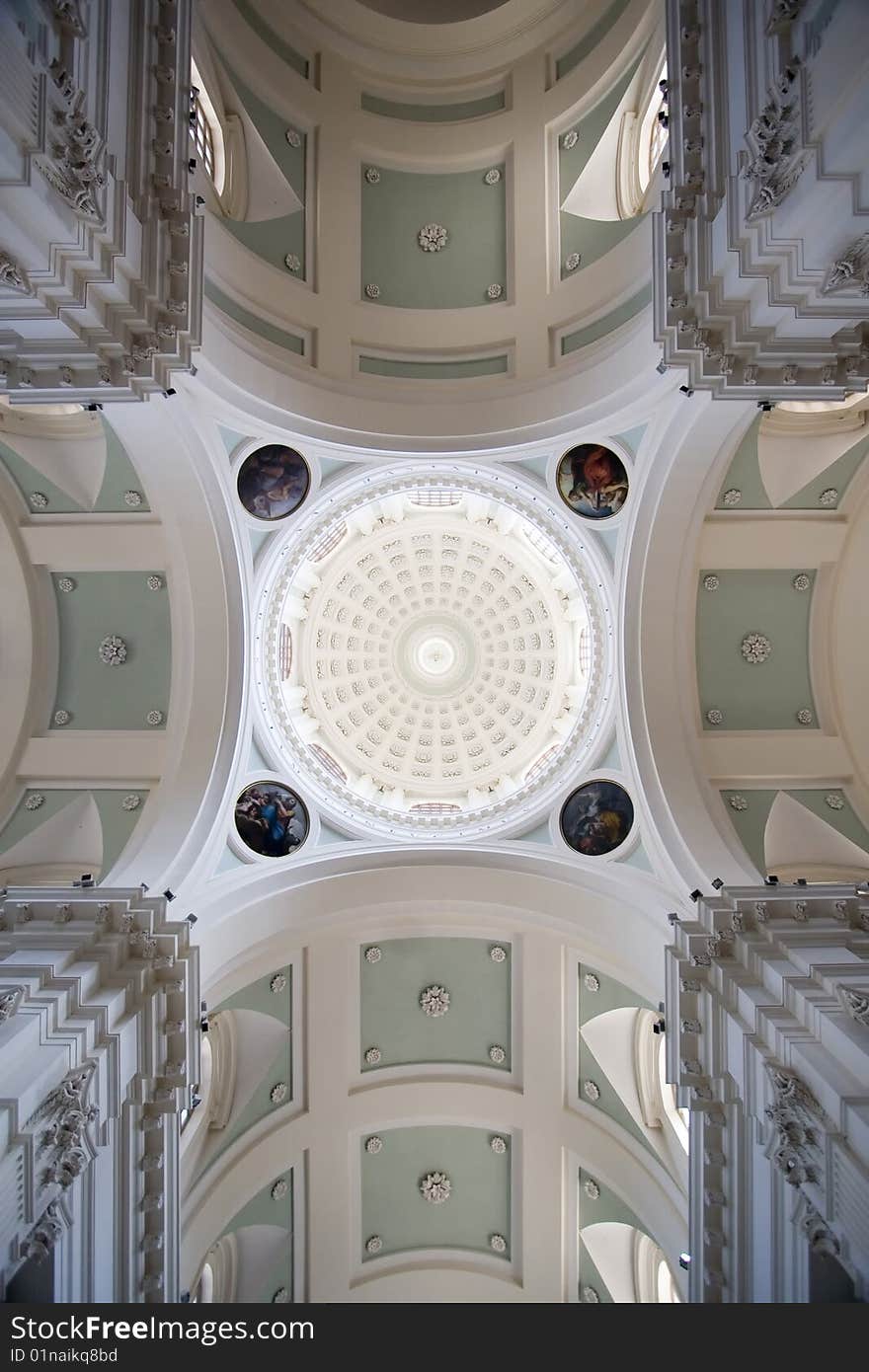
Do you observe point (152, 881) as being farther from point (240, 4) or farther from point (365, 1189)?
point (240, 4)

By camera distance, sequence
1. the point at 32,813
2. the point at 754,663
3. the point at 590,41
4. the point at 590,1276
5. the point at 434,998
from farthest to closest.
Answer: the point at 434,998
the point at 590,1276
the point at 754,663
the point at 32,813
the point at 590,41

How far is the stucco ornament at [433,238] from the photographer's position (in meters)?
14.4

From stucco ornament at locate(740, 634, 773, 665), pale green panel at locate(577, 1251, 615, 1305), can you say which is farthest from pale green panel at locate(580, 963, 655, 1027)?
stucco ornament at locate(740, 634, 773, 665)

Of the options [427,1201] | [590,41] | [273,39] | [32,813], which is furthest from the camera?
[427,1201]

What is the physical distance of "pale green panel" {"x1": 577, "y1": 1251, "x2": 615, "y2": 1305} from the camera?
14953mm

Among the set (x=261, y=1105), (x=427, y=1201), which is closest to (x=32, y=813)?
(x=261, y=1105)

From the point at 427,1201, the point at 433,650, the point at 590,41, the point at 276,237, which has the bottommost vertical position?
the point at 427,1201

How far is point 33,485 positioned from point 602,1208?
52.9ft

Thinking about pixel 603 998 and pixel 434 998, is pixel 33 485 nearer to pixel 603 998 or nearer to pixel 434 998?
pixel 434 998

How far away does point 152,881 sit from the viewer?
41.2ft

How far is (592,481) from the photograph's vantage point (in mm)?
14266

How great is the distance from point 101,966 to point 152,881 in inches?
105

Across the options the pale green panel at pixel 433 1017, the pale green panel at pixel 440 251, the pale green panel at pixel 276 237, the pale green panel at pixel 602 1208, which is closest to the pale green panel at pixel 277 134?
the pale green panel at pixel 276 237

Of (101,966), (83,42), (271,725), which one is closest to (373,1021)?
(271,725)
